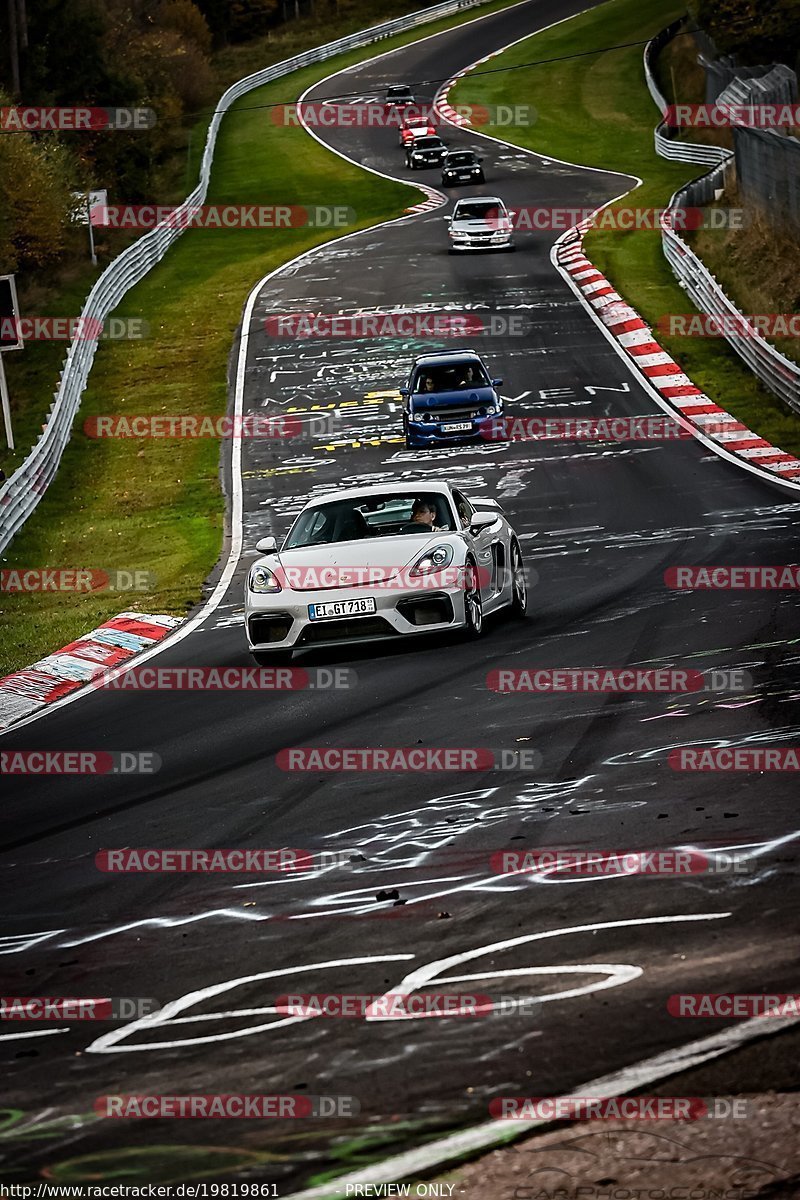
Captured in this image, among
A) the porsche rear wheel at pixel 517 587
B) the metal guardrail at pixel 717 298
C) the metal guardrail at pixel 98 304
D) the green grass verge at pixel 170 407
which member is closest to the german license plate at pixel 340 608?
the porsche rear wheel at pixel 517 587

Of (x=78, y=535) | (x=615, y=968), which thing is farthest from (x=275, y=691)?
(x=78, y=535)

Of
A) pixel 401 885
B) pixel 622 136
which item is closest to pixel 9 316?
pixel 401 885

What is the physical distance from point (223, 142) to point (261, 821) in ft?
214

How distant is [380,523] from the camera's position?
47.4 feet

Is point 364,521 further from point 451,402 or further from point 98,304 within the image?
point 98,304

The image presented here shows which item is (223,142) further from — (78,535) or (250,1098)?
(250,1098)

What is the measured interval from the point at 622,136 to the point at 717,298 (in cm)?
3289

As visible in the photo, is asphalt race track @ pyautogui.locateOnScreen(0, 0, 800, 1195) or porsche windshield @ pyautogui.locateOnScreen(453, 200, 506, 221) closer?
asphalt race track @ pyautogui.locateOnScreen(0, 0, 800, 1195)

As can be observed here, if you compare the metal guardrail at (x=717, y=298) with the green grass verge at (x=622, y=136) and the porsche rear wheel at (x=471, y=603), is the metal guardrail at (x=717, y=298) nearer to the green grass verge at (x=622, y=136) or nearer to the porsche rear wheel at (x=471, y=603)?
the green grass verge at (x=622, y=136)

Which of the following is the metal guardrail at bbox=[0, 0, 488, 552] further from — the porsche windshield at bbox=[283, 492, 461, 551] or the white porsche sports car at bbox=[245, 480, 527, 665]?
the white porsche sports car at bbox=[245, 480, 527, 665]

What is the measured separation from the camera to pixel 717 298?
33.4m

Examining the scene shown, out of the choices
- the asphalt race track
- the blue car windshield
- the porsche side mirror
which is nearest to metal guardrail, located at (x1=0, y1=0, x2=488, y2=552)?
the blue car windshield

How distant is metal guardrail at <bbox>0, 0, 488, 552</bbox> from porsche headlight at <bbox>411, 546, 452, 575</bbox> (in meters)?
10.3

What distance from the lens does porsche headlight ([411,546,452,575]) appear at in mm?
13188
